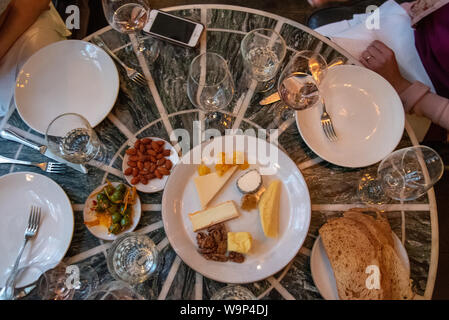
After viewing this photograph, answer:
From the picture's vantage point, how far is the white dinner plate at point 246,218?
971mm

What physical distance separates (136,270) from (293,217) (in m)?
0.56

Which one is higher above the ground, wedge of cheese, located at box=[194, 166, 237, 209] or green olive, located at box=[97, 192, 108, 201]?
wedge of cheese, located at box=[194, 166, 237, 209]

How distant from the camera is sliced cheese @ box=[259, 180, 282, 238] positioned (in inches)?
39.9

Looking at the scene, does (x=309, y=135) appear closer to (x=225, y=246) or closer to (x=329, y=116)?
(x=329, y=116)

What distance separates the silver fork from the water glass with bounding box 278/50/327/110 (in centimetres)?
7

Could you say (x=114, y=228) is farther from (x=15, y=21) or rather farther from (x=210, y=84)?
(x=15, y=21)

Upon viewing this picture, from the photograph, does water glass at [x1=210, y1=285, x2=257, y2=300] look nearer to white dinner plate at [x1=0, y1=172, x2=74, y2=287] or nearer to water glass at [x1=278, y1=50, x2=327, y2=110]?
white dinner plate at [x1=0, y1=172, x2=74, y2=287]

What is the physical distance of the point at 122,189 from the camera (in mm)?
1019

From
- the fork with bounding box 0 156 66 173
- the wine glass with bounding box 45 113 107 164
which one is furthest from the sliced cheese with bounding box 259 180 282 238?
the fork with bounding box 0 156 66 173

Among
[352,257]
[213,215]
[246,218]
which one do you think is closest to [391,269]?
[352,257]
